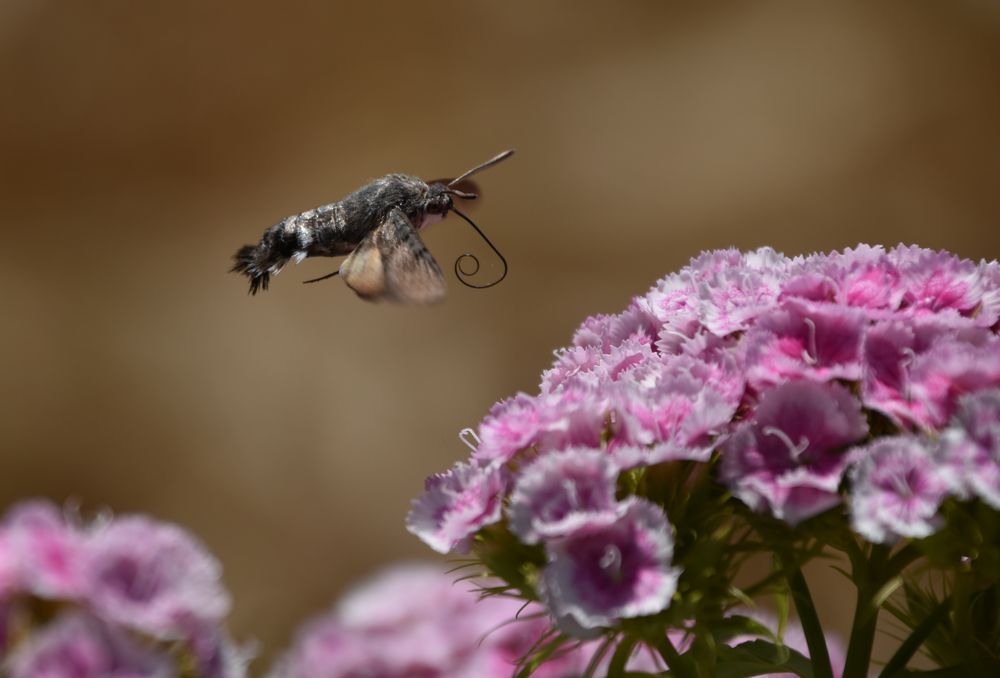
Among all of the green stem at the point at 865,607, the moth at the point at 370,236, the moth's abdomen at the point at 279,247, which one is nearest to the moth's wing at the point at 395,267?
the moth at the point at 370,236

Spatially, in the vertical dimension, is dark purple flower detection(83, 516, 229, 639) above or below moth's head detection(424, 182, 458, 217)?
below

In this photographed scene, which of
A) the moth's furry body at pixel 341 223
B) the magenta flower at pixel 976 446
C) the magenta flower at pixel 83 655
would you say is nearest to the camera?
the magenta flower at pixel 83 655

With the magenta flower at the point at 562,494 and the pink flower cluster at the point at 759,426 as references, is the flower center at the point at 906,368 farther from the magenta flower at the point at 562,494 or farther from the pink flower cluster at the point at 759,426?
the magenta flower at the point at 562,494

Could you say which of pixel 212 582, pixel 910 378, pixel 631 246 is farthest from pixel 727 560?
pixel 631 246

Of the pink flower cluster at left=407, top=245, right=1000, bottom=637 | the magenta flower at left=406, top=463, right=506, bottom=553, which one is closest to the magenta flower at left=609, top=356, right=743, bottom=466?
the pink flower cluster at left=407, top=245, right=1000, bottom=637

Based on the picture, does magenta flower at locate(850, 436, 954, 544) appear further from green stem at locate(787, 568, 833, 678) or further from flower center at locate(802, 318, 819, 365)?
green stem at locate(787, 568, 833, 678)

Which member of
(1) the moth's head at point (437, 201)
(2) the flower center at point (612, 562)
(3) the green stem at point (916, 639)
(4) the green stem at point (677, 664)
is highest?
(1) the moth's head at point (437, 201)

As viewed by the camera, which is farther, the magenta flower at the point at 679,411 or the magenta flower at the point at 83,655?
the magenta flower at the point at 679,411
